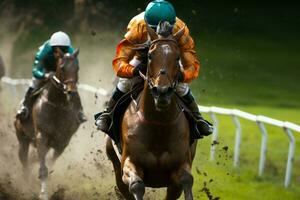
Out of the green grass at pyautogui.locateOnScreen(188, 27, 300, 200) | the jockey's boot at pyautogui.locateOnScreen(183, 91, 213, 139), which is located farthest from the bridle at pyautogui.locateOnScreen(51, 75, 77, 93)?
the jockey's boot at pyautogui.locateOnScreen(183, 91, 213, 139)

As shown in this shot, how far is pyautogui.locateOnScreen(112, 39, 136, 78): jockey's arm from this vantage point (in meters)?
8.35

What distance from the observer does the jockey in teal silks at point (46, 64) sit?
12922 millimetres

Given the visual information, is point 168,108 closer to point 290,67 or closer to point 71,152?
point 71,152

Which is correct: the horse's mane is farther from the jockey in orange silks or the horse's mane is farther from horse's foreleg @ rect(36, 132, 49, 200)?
horse's foreleg @ rect(36, 132, 49, 200)

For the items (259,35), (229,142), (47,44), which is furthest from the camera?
(259,35)

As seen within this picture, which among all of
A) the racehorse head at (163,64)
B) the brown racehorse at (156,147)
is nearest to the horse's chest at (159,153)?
the brown racehorse at (156,147)

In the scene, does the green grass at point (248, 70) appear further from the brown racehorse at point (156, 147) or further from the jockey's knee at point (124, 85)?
the brown racehorse at point (156, 147)

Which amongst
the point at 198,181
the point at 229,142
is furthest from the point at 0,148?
the point at 229,142

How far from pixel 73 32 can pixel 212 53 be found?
10.4 meters

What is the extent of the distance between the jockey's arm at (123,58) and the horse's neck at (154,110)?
37 cm

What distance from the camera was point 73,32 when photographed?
28.7 meters

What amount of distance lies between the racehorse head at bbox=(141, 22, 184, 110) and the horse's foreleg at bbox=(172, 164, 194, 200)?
2.33 feet

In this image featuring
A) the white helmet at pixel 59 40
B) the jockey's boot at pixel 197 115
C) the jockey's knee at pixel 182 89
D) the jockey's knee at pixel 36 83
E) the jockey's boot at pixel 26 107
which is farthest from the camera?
the jockey's boot at pixel 26 107

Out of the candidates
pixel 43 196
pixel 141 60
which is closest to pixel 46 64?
pixel 43 196
